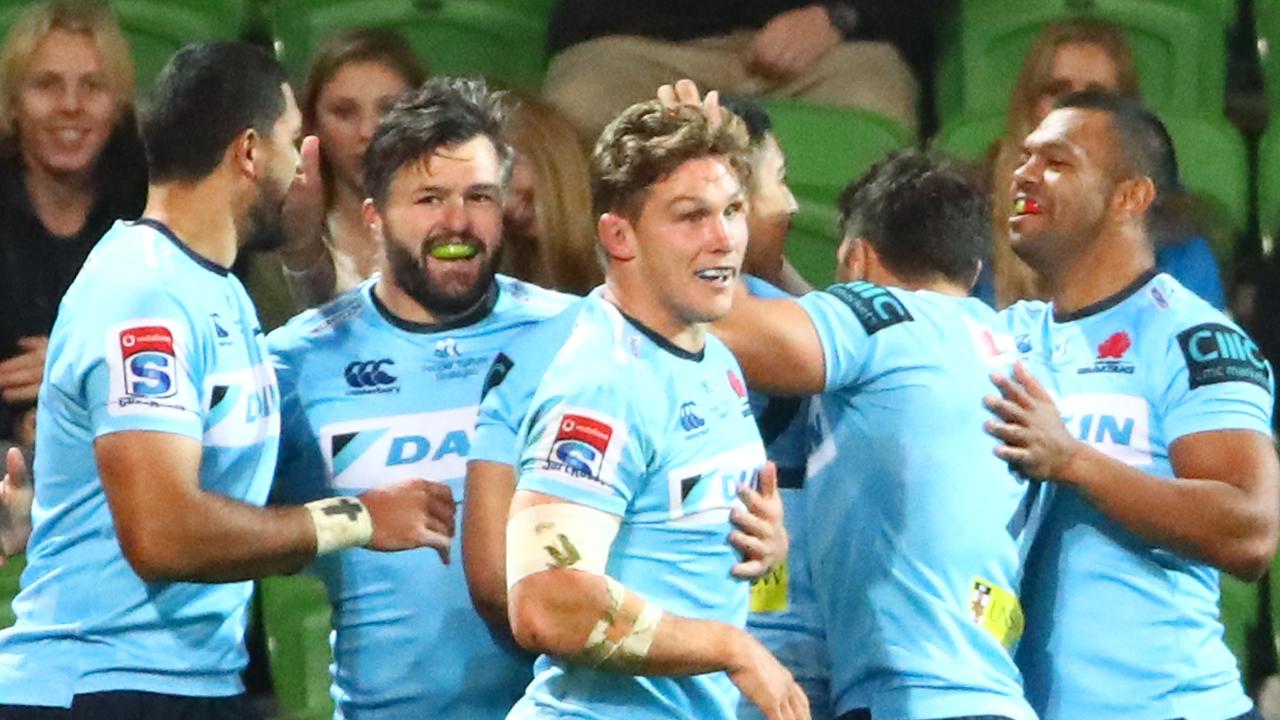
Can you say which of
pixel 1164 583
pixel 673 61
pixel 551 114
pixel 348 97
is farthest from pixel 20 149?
pixel 1164 583

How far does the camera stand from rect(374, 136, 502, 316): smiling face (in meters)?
4.39

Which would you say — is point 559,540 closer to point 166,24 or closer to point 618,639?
point 618,639

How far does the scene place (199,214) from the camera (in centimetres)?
420

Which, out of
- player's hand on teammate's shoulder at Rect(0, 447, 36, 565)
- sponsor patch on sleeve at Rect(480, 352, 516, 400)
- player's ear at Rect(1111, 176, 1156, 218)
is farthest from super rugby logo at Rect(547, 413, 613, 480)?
player's ear at Rect(1111, 176, 1156, 218)

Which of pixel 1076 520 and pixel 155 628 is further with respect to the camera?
pixel 1076 520

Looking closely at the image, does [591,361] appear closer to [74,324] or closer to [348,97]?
[74,324]

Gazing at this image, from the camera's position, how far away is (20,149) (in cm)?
596

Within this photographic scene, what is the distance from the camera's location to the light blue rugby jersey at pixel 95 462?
157 inches

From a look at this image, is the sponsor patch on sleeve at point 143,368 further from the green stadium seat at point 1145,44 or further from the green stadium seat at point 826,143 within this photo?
the green stadium seat at point 1145,44

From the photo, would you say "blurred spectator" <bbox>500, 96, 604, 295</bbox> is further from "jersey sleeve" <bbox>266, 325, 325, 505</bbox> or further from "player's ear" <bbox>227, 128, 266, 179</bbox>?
"player's ear" <bbox>227, 128, 266, 179</bbox>

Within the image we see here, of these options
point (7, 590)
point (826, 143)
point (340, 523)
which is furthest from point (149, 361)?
point (826, 143)

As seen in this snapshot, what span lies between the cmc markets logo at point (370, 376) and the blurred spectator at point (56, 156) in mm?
1574

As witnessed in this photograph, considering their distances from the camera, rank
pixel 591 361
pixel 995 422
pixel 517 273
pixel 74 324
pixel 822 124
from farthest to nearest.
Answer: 1. pixel 822 124
2. pixel 517 273
3. pixel 995 422
4. pixel 74 324
5. pixel 591 361

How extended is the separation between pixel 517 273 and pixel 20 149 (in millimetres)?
1517
